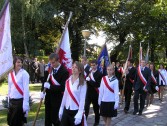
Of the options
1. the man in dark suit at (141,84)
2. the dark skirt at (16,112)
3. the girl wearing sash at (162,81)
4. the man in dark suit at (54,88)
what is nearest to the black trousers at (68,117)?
the man in dark suit at (54,88)

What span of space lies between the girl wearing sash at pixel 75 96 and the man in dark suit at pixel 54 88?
104cm

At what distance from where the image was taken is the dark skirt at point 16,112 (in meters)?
7.00

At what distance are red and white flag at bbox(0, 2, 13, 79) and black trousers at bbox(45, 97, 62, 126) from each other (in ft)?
4.81

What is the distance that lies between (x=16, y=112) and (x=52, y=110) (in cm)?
83

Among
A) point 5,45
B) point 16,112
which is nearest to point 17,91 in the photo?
point 16,112

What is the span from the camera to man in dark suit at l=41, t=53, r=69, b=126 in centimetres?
716

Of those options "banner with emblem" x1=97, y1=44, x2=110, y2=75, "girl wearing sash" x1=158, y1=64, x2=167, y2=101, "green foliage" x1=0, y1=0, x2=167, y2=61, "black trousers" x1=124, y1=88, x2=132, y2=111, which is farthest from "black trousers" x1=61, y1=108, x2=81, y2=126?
"green foliage" x1=0, y1=0, x2=167, y2=61

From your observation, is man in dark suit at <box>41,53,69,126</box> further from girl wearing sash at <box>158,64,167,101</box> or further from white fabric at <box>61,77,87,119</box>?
girl wearing sash at <box>158,64,167,101</box>

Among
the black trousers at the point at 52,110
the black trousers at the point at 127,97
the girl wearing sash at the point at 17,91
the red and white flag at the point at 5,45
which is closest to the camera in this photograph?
the red and white flag at the point at 5,45

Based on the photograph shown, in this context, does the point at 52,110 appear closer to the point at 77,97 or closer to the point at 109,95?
the point at 77,97

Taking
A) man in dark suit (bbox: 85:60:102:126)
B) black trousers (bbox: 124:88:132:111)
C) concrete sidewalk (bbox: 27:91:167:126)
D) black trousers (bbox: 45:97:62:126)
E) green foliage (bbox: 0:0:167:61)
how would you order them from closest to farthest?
→ black trousers (bbox: 45:97:62:126)
man in dark suit (bbox: 85:60:102:126)
concrete sidewalk (bbox: 27:91:167:126)
black trousers (bbox: 124:88:132:111)
green foliage (bbox: 0:0:167:61)

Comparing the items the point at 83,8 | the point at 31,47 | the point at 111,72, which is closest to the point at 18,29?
the point at 31,47

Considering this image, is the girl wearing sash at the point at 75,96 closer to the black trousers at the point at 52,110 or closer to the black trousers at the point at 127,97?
the black trousers at the point at 52,110

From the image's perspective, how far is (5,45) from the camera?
252 inches
